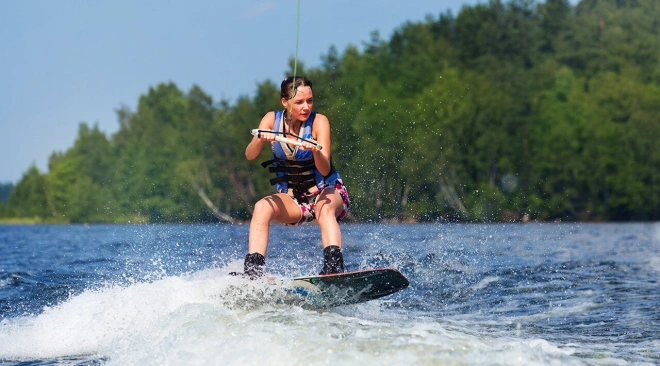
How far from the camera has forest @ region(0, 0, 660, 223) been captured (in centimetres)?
4575

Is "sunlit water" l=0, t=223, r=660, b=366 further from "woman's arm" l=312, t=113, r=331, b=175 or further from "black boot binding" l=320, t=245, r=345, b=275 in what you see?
"woman's arm" l=312, t=113, r=331, b=175

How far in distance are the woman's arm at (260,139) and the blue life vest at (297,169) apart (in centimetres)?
4

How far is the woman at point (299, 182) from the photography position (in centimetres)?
626

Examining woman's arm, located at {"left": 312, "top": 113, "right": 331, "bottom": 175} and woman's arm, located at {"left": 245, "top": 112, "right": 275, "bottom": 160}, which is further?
woman's arm, located at {"left": 312, "top": 113, "right": 331, "bottom": 175}

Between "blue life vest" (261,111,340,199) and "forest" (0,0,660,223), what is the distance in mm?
28980

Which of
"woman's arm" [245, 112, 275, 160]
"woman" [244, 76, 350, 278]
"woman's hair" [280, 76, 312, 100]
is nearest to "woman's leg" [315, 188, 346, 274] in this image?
"woman" [244, 76, 350, 278]

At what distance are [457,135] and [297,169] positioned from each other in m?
43.5

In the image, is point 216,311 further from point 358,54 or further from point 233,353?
point 358,54

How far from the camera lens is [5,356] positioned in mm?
5816

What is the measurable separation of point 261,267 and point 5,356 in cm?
176

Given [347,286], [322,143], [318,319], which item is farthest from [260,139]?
[318,319]

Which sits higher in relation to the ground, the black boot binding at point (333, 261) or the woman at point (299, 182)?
the woman at point (299, 182)

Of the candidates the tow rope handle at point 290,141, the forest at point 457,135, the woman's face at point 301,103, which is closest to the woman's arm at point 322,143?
the woman's face at point 301,103

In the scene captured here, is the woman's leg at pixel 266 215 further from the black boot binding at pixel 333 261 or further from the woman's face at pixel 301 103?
the woman's face at pixel 301 103
